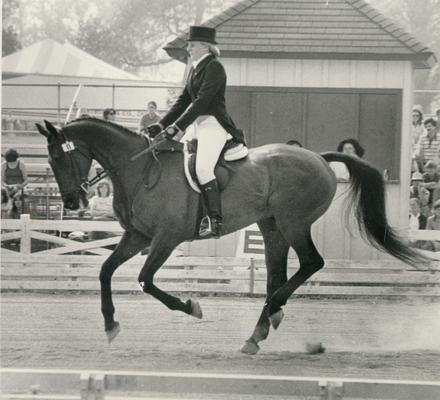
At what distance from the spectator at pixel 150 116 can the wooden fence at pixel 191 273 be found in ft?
3.32

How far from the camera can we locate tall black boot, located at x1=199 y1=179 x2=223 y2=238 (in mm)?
5605

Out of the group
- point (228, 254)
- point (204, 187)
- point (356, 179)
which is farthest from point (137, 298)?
point (356, 179)

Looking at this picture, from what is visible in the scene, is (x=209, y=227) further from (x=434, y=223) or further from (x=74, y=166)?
(x=434, y=223)

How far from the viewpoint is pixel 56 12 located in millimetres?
5867

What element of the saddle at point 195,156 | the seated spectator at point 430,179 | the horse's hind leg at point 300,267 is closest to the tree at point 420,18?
the seated spectator at point 430,179

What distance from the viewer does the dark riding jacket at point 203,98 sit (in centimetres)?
552

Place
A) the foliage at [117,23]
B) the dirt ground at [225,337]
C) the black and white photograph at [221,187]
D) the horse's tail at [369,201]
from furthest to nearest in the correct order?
1. the horse's tail at [369,201]
2. the foliage at [117,23]
3. the black and white photograph at [221,187]
4. the dirt ground at [225,337]

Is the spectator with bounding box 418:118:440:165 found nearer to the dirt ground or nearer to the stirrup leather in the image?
the dirt ground

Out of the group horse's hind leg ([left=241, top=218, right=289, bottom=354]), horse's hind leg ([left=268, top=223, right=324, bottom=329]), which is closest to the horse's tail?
horse's hind leg ([left=268, top=223, right=324, bottom=329])

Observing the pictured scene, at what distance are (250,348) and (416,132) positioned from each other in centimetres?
229

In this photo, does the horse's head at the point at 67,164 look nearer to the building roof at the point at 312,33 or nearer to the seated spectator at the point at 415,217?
the building roof at the point at 312,33

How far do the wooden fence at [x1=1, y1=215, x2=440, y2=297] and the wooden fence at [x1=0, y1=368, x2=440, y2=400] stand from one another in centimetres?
279

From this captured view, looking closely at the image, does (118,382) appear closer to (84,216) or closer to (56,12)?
(56,12)

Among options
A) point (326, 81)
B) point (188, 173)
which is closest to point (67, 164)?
point (188, 173)
